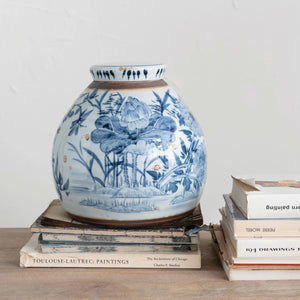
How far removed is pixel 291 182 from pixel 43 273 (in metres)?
0.46

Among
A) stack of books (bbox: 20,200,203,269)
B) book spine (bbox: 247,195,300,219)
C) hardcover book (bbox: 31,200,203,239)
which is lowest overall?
stack of books (bbox: 20,200,203,269)

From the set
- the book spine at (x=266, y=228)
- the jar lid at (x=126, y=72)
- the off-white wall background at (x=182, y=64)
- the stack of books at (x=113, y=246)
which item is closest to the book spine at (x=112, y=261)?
the stack of books at (x=113, y=246)

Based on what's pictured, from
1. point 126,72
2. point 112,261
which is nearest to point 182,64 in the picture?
point 126,72

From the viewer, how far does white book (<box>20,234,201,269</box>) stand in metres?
0.96

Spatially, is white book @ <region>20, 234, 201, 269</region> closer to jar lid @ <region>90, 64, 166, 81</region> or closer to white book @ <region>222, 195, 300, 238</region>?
white book @ <region>222, 195, 300, 238</region>

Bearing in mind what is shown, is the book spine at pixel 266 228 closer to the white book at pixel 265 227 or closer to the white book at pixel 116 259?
the white book at pixel 265 227

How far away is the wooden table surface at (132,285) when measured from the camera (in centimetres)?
87

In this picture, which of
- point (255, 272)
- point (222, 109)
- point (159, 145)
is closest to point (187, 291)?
point (255, 272)

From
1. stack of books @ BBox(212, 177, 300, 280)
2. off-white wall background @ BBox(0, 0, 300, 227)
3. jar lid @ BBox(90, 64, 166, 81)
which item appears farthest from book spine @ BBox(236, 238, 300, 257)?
off-white wall background @ BBox(0, 0, 300, 227)

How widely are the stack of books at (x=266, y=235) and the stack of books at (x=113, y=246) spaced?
8 cm

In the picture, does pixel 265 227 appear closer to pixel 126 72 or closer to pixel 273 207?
pixel 273 207

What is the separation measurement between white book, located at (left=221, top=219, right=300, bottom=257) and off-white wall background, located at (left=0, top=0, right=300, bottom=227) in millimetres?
857

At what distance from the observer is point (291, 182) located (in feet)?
3.26

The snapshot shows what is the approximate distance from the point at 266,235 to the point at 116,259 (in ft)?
0.86
